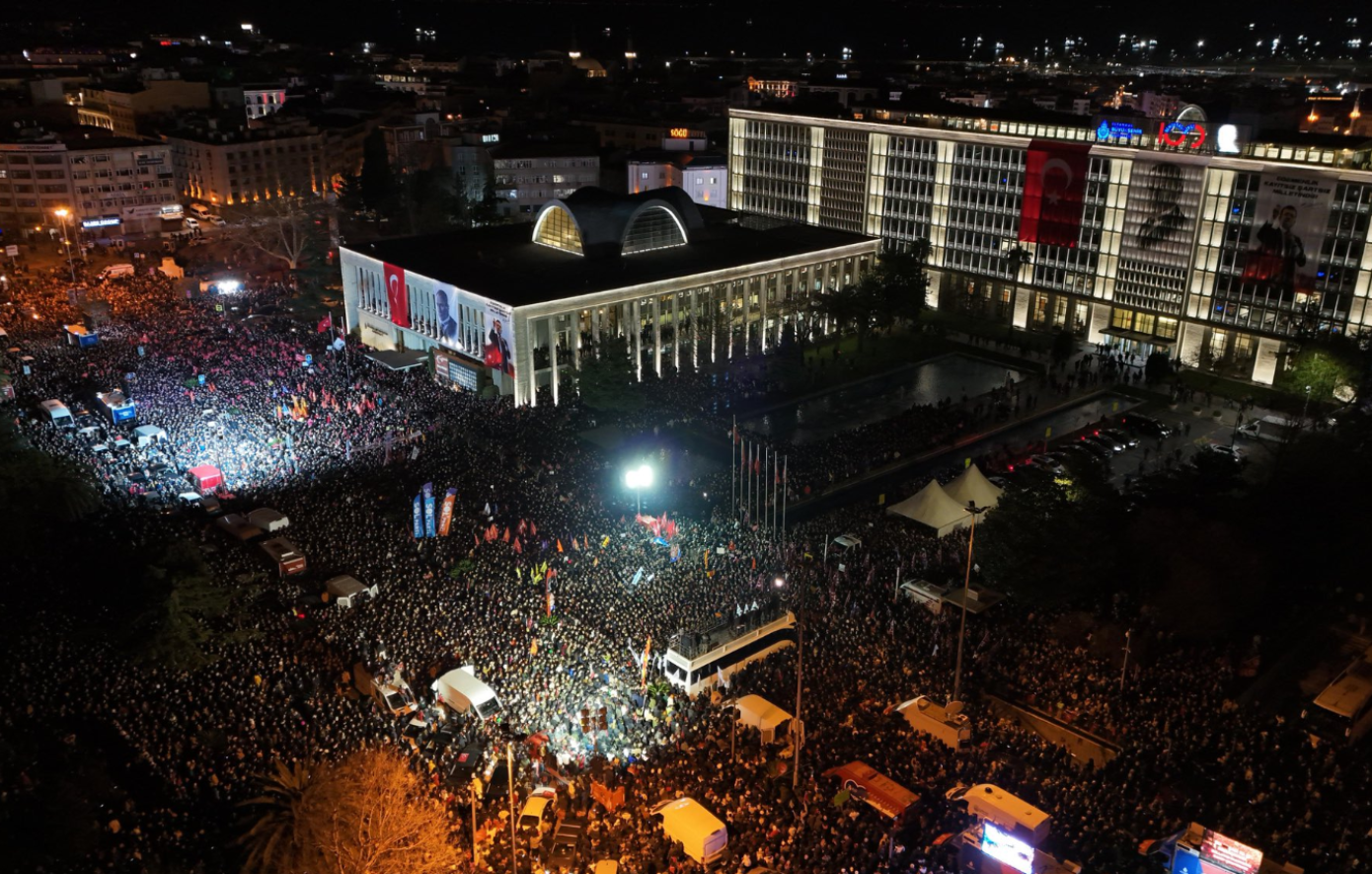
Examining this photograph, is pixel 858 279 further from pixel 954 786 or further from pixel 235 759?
pixel 235 759

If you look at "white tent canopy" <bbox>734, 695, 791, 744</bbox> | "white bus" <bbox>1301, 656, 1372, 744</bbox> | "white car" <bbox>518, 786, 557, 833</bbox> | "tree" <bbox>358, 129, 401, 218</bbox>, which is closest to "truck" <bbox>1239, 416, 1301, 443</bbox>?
"white bus" <bbox>1301, 656, 1372, 744</bbox>

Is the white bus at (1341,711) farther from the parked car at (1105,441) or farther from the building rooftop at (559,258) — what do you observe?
the building rooftop at (559,258)

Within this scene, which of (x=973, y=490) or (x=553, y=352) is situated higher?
(x=553, y=352)

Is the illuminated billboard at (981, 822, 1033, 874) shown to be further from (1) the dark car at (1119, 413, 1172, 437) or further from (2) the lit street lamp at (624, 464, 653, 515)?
(1) the dark car at (1119, 413, 1172, 437)

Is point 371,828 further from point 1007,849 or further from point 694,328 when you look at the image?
point 694,328

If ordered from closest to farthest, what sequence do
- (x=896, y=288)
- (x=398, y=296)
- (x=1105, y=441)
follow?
(x=1105, y=441) < (x=398, y=296) < (x=896, y=288)

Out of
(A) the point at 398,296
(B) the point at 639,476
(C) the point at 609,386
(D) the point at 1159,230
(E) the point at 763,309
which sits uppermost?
(D) the point at 1159,230

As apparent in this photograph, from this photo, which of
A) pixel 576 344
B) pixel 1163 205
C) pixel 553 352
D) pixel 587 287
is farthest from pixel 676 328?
pixel 1163 205
